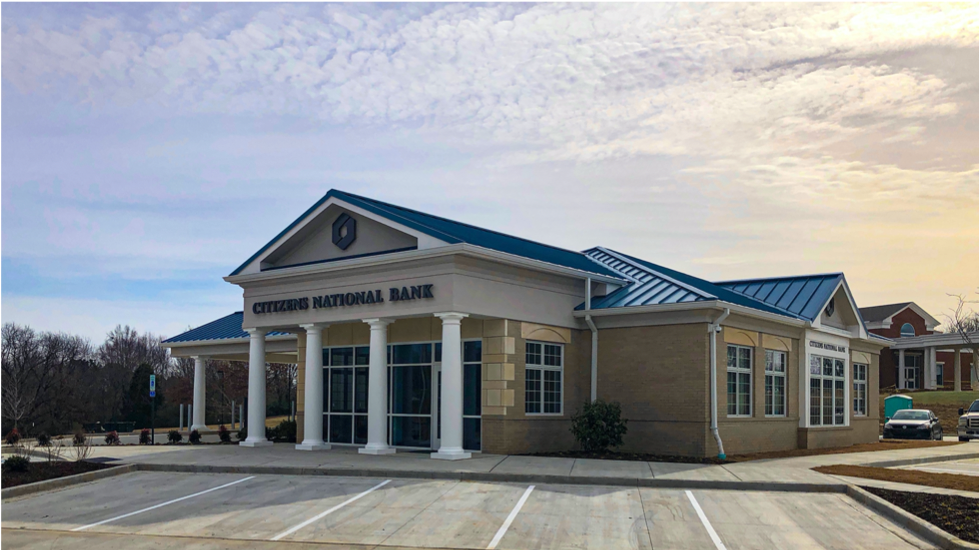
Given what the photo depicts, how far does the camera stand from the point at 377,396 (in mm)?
23047

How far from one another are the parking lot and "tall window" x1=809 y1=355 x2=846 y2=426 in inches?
490

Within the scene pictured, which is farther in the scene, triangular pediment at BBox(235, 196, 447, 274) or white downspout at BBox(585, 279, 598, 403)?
white downspout at BBox(585, 279, 598, 403)

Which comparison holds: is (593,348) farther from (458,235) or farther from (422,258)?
(422,258)

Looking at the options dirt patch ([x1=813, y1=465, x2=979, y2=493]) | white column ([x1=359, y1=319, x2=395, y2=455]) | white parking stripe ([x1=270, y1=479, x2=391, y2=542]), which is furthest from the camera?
white column ([x1=359, y1=319, x2=395, y2=455])

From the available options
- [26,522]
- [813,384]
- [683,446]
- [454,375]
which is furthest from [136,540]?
[813,384]

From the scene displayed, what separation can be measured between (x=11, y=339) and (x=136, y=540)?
422 cm

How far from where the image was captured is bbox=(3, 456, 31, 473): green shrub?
18.9 meters

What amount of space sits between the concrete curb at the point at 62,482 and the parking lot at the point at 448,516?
1.29 feet

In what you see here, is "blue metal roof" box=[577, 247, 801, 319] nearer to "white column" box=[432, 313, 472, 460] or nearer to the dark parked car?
"white column" box=[432, 313, 472, 460]

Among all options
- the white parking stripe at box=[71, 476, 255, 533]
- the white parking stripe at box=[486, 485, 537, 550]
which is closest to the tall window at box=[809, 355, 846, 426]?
the white parking stripe at box=[486, 485, 537, 550]

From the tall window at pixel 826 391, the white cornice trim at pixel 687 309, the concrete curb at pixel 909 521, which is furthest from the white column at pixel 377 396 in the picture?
the tall window at pixel 826 391

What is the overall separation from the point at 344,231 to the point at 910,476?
15.6 m

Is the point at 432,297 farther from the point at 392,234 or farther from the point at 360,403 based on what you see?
the point at 360,403

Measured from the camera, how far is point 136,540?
13359 mm
